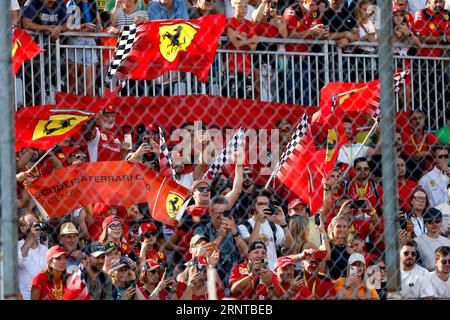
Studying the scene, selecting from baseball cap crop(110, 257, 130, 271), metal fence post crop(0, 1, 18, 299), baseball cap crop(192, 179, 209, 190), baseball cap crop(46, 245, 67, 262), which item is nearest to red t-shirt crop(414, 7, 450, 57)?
baseball cap crop(192, 179, 209, 190)

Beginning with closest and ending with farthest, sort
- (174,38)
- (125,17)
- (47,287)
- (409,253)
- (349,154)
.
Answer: (47,287), (409,253), (174,38), (349,154), (125,17)

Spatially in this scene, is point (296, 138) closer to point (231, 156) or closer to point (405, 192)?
point (231, 156)

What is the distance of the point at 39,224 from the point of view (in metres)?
10.1

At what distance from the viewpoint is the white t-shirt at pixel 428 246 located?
35.1ft

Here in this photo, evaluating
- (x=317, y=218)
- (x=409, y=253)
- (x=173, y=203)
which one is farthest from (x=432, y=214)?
(x=173, y=203)

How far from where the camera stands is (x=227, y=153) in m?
11.0

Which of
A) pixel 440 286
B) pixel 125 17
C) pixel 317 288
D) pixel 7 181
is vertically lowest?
pixel 440 286

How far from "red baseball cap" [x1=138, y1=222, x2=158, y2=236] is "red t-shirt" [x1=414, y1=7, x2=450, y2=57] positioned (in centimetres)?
400

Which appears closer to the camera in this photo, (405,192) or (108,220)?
(108,220)

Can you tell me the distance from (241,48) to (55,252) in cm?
389

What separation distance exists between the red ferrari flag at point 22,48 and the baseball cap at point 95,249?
171 cm

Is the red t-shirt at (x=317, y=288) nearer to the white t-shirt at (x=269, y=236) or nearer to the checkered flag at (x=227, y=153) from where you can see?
the white t-shirt at (x=269, y=236)
